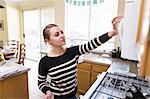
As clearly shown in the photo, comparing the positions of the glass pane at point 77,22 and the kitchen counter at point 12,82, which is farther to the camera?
the glass pane at point 77,22

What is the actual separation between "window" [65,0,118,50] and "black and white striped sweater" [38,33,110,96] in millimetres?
2256

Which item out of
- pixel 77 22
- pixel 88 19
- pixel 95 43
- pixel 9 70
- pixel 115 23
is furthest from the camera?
pixel 77 22

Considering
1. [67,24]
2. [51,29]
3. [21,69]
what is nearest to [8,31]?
[67,24]

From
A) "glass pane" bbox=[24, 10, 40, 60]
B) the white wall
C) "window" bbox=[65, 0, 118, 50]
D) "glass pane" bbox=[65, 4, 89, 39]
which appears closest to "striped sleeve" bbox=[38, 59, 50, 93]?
"window" bbox=[65, 0, 118, 50]

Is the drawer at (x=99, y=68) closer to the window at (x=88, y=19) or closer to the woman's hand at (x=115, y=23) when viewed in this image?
the window at (x=88, y=19)

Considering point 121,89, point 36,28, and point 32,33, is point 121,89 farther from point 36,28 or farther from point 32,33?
point 32,33

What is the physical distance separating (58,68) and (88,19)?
9.35 feet

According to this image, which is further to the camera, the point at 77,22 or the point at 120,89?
the point at 77,22

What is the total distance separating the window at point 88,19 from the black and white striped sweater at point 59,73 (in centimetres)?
226

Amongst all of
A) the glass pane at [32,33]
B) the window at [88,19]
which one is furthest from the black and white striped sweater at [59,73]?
the glass pane at [32,33]

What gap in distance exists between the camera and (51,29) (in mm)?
1271

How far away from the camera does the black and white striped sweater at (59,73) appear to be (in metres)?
1.25

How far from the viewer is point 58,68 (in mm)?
1239

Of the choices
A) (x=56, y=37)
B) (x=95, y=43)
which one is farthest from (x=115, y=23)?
(x=56, y=37)
